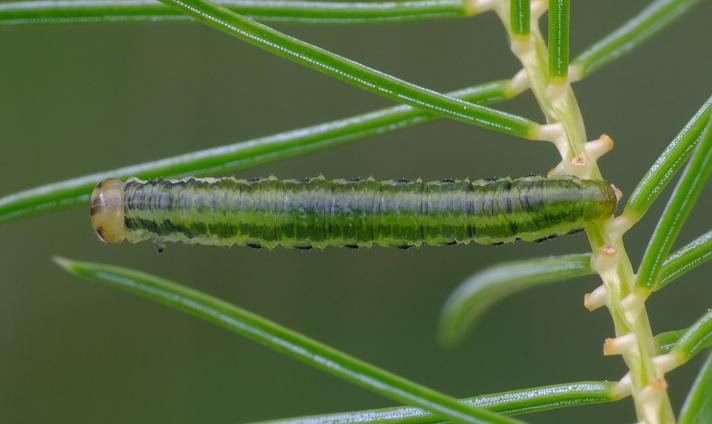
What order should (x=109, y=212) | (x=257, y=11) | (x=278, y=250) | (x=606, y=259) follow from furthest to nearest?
(x=278, y=250) < (x=109, y=212) < (x=257, y=11) < (x=606, y=259)

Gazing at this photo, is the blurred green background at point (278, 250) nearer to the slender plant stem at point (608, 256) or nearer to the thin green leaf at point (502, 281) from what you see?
the thin green leaf at point (502, 281)

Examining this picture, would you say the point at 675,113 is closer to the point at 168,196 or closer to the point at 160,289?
the point at 168,196

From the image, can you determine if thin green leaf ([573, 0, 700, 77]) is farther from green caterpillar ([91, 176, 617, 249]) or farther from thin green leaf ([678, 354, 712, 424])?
thin green leaf ([678, 354, 712, 424])

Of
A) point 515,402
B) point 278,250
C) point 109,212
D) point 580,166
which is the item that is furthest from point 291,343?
point 278,250

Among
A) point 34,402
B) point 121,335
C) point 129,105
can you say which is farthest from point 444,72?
point 34,402

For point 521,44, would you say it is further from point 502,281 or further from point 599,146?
point 502,281

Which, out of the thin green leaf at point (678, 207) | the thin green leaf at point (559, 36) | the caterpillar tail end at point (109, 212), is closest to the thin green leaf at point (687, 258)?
the thin green leaf at point (678, 207)
